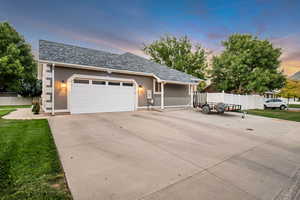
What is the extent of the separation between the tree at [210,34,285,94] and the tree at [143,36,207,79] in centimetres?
869

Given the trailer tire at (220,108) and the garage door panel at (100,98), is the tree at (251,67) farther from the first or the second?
the garage door panel at (100,98)

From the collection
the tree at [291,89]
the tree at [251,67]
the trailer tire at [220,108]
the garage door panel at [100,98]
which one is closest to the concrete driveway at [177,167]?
the garage door panel at [100,98]

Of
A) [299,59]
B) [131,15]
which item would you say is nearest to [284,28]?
[299,59]

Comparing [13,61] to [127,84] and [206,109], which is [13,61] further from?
[206,109]

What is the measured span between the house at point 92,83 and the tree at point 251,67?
11380 mm

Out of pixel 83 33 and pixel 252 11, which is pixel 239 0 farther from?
pixel 83 33

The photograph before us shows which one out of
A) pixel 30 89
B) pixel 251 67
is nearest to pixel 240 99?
pixel 251 67

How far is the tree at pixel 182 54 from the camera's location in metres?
30.2

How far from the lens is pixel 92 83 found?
991 cm

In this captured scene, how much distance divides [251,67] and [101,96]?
22.2 m

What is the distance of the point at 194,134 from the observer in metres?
5.39

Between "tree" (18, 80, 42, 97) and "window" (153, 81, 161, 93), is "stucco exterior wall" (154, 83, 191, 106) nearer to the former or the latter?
"window" (153, 81, 161, 93)

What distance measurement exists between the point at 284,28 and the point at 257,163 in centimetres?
1662

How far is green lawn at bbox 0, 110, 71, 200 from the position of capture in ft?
6.36
